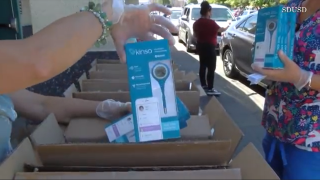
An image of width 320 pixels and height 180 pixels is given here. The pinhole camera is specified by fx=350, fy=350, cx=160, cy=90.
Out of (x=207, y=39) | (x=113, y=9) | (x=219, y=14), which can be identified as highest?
(x=113, y=9)

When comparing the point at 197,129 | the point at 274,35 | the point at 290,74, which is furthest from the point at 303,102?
the point at 197,129

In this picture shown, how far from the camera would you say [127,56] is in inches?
47.1

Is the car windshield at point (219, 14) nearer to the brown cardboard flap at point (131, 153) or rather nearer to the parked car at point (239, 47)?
the parked car at point (239, 47)

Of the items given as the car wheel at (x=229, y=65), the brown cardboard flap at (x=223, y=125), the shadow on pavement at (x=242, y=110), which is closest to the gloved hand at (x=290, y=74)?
the brown cardboard flap at (x=223, y=125)

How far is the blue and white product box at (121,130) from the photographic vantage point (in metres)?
1.33

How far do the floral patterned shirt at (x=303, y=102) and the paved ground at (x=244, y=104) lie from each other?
2.24 meters

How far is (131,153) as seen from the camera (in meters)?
1.07

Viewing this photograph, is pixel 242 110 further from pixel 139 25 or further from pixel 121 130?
pixel 139 25

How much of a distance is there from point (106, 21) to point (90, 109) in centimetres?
66

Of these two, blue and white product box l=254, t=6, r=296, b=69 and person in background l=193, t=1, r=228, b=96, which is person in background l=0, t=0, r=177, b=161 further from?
person in background l=193, t=1, r=228, b=96

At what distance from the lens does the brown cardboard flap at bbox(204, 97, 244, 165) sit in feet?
4.15

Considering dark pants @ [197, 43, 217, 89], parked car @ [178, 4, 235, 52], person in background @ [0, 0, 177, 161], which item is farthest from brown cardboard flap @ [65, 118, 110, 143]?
parked car @ [178, 4, 235, 52]

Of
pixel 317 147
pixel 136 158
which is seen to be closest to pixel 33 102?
pixel 136 158

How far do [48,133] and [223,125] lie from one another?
688mm
